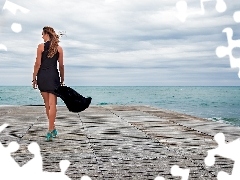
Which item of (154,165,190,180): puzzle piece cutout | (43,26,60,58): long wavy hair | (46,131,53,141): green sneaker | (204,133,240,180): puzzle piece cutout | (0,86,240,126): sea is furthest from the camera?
(0,86,240,126): sea

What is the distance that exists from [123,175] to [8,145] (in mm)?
2855

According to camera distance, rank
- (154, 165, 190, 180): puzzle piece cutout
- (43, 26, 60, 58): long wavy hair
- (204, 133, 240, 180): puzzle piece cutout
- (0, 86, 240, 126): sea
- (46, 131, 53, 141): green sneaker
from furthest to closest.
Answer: (0, 86, 240, 126): sea < (46, 131, 53, 141): green sneaker < (43, 26, 60, 58): long wavy hair < (204, 133, 240, 180): puzzle piece cutout < (154, 165, 190, 180): puzzle piece cutout

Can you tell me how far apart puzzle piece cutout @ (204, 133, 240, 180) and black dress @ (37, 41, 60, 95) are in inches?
119

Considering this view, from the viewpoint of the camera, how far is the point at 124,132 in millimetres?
9148

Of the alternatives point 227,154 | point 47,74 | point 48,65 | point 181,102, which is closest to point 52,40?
point 48,65

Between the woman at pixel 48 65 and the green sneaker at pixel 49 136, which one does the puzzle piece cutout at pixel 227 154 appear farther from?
the woman at pixel 48 65

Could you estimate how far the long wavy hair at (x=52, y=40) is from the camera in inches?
306

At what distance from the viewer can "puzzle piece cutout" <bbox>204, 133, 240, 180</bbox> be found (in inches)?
205

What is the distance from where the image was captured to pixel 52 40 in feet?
25.6

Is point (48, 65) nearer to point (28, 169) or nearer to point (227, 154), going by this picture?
point (28, 169)

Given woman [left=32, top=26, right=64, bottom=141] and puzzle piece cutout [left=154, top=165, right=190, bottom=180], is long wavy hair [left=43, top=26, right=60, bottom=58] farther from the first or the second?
puzzle piece cutout [left=154, top=165, right=190, bottom=180]

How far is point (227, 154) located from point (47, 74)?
3.47 metres

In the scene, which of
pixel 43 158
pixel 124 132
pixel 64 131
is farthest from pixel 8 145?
pixel 124 132

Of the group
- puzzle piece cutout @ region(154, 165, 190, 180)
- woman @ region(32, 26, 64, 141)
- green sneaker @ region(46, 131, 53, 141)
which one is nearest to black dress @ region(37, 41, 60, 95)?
woman @ region(32, 26, 64, 141)
